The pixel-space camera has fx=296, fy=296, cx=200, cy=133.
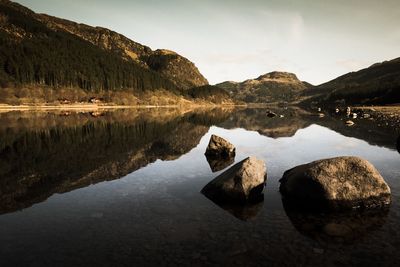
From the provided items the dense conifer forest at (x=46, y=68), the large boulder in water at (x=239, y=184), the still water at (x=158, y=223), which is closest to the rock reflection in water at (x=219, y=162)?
the still water at (x=158, y=223)

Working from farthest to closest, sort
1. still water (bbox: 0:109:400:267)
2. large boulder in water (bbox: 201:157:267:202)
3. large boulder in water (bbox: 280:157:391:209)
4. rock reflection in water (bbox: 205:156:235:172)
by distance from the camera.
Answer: rock reflection in water (bbox: 205:156:235:172), large boulder in water (bbox: 201:157:267:202), large boulder in water (bbox: 280:157:391:209), still water (bbox: 0:109:400:267)

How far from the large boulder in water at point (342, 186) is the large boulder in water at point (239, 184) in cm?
204

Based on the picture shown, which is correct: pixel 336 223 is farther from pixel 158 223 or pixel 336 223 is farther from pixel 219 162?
pixel 219 162

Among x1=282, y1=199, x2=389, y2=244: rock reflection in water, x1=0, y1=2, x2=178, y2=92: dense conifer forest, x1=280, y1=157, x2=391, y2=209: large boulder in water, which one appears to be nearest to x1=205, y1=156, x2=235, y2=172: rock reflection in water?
x1=280, y1=157, x2=391, y2=209: large boulder in water

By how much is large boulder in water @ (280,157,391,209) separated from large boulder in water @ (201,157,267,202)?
2.04 metres

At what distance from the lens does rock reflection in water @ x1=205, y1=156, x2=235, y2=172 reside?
21.7m

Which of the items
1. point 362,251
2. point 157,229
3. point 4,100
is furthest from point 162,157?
point 4,100

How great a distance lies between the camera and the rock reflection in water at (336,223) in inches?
419

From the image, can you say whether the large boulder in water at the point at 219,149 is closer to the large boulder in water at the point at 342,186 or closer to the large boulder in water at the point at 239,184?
the large boulder in water at the point at 239,184

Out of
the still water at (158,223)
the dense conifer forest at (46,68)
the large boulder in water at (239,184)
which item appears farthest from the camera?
the dense conifer forest at (46,68)

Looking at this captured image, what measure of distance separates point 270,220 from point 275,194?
3550 mm

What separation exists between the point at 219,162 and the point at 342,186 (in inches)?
445

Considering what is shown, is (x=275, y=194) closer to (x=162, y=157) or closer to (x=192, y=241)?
(x=192, y=241)

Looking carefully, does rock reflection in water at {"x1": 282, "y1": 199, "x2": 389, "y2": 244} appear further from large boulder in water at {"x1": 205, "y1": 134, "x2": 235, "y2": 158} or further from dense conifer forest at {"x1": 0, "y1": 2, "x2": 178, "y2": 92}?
dense conifer forest at {"x1": 0, "y1": 2, "x2": 178, "y2": 92}
